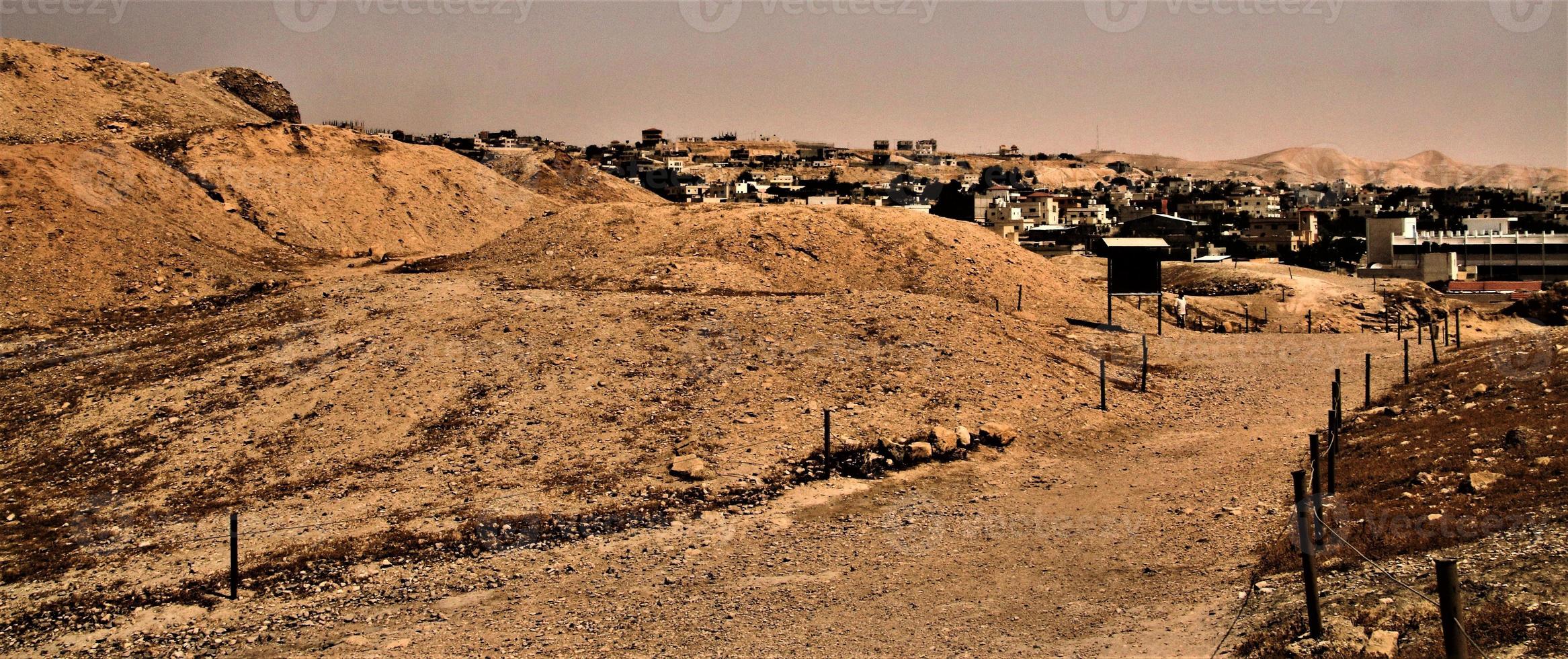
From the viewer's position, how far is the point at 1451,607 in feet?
20.5

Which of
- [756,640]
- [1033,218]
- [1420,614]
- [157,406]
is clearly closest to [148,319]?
[157,406]

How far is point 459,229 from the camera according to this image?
42.8 m

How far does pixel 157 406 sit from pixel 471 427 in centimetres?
579

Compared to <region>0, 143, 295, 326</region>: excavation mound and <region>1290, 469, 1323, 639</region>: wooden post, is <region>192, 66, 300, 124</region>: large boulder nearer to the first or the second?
<region>0, 143, 295, 326</region>: excavation mound

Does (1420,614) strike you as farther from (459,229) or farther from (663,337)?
(459,229)

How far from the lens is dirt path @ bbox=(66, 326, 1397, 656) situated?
10320mm

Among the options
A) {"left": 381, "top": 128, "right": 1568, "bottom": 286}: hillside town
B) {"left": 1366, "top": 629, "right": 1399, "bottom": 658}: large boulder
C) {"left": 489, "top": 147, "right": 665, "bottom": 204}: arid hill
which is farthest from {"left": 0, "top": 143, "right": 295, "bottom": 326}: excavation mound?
{"left": 1366, "top": 629, "right": 1399, "bottom": 658}: large boulder

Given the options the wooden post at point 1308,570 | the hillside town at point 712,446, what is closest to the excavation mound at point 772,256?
the hillside town at point 712,446

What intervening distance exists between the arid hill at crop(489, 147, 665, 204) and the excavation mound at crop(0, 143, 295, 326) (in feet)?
77.7

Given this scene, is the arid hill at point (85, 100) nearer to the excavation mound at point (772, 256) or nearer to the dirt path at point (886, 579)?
the excavation mound at point (772, 256)

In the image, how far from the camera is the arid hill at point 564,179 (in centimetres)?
5866

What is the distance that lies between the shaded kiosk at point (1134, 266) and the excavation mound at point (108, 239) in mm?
22437

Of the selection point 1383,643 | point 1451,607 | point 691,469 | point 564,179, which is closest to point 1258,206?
point 564,179

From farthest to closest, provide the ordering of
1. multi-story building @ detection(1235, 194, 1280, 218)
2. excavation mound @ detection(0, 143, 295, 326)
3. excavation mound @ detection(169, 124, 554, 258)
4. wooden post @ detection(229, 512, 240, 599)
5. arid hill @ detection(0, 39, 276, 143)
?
1. multi-story building @ detection(1235, 194, 1280, 218)
2. arid hill @ detection(0, 39, 276, 143)
3. excavation mound @ detection(169, 124, 554, 258)
4. excavation mound @ detection(0, 143, 295, 326)
5. wooden post @ detection(229, 512, 240, 599)
